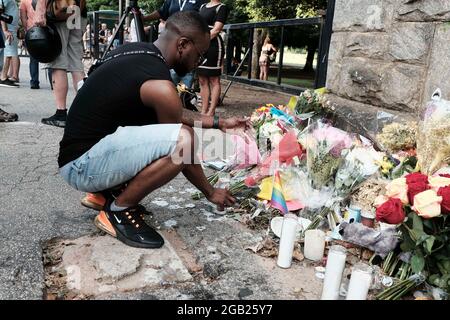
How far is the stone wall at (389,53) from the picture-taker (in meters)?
3.05

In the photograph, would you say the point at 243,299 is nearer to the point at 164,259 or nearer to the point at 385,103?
the point at 164,259

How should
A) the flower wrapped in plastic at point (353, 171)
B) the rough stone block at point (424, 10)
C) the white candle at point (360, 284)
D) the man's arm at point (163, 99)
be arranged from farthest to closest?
the rough stone block at point (424, 10) → the flower wrapped in plastic at point (353, 171) → the man's arm at point (163, 99) → the white candle at point (360, 284)

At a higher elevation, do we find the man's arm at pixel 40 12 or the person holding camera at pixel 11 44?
the man's arm at pixel 40 12

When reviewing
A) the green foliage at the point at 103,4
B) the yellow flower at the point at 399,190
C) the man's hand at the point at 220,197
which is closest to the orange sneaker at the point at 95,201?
the man's hand at the point at 220,197

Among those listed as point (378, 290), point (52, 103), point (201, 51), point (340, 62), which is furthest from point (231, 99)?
point (378, 290)

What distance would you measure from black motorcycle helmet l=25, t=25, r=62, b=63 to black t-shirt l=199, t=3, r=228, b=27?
68.6 inches

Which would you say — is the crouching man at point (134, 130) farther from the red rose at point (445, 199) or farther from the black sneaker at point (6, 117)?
the black sneaker at point (6, 117)

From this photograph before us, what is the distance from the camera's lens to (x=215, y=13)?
5.25m

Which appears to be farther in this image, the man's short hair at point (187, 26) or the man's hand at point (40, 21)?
the man's hand at point (40, 21)

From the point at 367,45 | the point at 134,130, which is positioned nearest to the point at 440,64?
the point at 367,45

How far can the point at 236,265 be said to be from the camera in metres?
2.18

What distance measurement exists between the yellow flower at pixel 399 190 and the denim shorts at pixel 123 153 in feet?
3.52

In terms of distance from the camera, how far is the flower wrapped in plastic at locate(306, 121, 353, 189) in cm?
276
